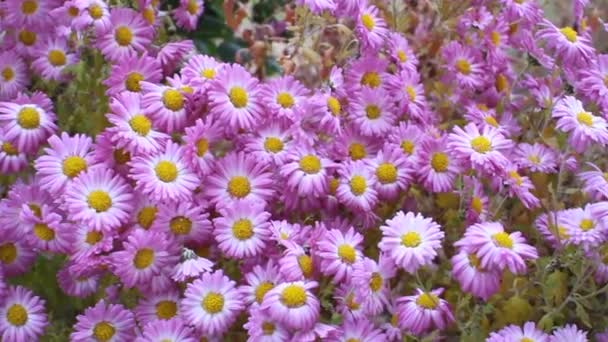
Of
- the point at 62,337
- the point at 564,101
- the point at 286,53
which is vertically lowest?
the point at 62,337

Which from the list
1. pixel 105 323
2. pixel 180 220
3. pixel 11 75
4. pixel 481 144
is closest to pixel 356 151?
pixel 481 144

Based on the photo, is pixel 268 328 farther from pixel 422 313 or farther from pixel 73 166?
pixel 73 166

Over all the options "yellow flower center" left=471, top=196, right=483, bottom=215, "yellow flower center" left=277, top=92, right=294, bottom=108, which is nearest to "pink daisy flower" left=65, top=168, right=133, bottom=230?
"yellow flower center" left=277, top=92, right=294, bottom=108

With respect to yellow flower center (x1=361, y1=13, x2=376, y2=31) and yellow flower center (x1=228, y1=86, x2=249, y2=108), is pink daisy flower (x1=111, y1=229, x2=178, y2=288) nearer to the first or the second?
yellow flower center (x1=228, y1=86, x2=249, y2=108)

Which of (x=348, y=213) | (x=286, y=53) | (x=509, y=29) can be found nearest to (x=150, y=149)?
(x=348, y=213)

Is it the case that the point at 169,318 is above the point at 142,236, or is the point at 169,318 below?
below

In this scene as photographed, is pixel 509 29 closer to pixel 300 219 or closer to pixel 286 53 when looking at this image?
pixel 286 53

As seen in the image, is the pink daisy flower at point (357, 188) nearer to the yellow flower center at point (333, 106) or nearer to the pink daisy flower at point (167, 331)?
the yellow flower center at point (333, 106)

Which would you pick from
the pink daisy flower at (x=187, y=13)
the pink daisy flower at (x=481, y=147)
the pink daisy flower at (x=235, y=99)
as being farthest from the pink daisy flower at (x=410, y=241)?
the pink daisy flower at (x=187, y=13)
